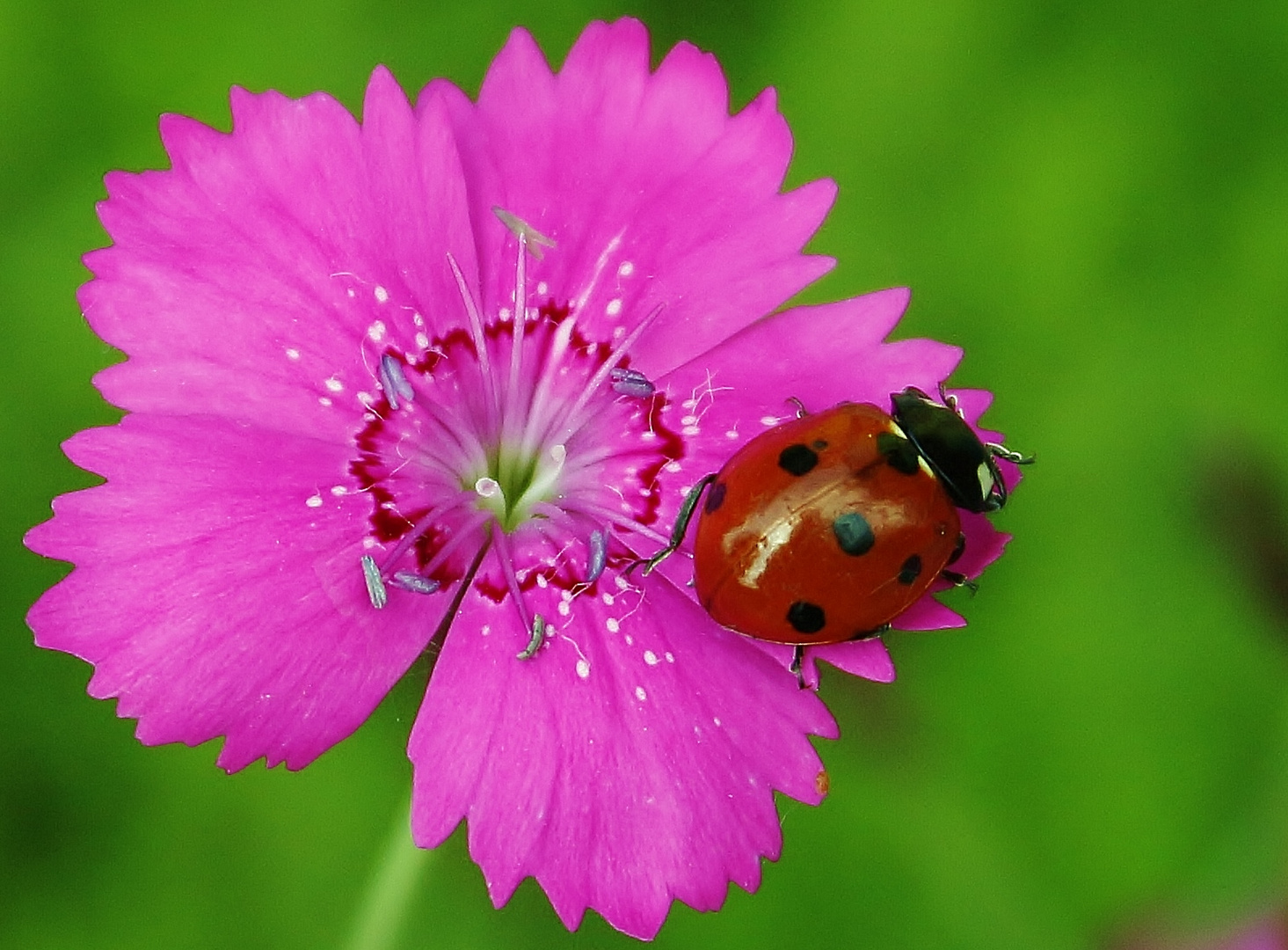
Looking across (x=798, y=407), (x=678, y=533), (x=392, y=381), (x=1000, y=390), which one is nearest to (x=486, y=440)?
(x=392, y=381)

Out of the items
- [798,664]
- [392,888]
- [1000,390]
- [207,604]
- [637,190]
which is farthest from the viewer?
[1000,390]

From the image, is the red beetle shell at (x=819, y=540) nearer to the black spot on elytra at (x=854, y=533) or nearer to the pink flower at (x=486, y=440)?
the black spot on elytra at (x=854, y=533)

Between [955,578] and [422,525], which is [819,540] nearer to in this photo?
[955,578]

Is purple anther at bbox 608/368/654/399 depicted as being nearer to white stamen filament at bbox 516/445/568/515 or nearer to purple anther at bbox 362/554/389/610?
white stamen filament at bbox 516/445/568/515

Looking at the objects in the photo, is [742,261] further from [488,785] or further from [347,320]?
[488,785]

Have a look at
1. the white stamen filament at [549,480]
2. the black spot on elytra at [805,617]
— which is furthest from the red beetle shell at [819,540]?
the white stamen filament at [549,480]

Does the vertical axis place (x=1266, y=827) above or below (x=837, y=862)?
above

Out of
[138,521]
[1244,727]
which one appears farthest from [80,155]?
[1244,727]

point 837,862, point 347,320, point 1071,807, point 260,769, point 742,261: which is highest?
point 742,261

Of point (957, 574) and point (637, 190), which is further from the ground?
point (637, 190)
